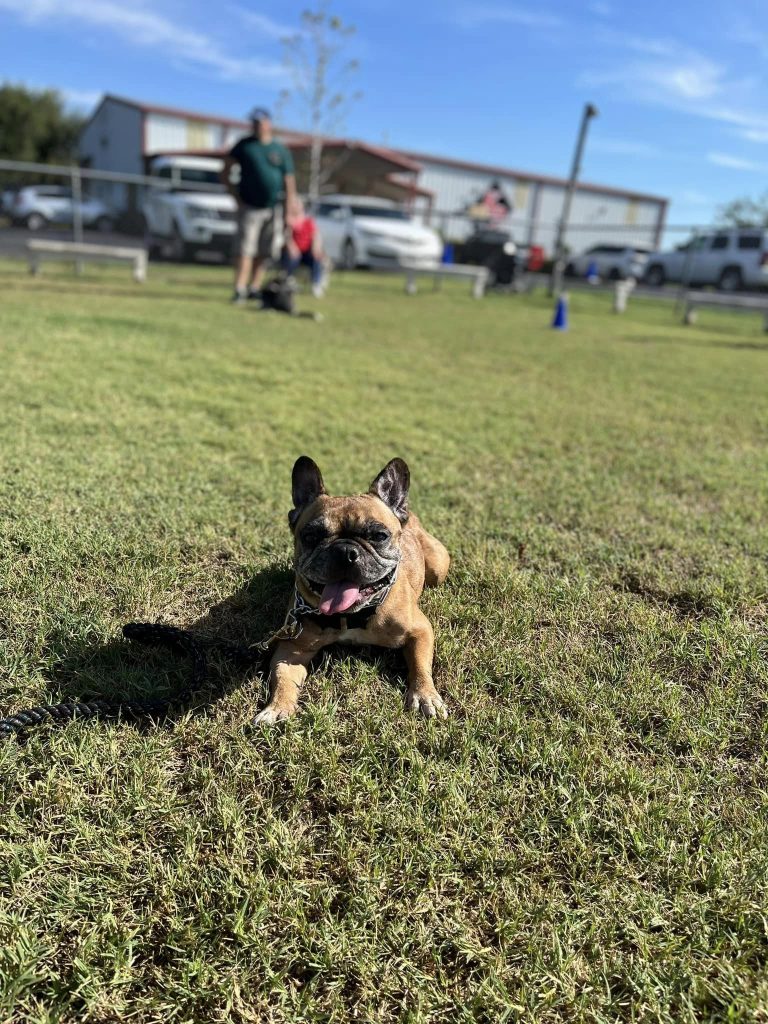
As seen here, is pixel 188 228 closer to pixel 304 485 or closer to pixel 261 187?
pixel 261 187

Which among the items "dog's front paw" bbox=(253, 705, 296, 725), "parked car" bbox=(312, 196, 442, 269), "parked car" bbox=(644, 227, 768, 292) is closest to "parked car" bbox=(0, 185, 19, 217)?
"parked car" bbox=(312, 196, 442, 269)

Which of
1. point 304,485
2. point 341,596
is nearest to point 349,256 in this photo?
point 304,485

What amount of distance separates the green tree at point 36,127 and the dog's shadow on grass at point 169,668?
51.2 meters

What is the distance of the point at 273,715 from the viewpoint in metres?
2.14

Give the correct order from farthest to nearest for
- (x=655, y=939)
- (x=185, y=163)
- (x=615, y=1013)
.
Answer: (x=185, y=163), (x=655, y=939), (x=615, y=1013)

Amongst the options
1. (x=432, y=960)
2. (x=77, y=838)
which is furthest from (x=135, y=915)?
(x=432, y=960)

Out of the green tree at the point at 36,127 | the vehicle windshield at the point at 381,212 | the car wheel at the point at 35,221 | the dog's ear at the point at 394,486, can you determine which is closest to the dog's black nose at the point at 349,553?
the dog's ear at the point at 394,486

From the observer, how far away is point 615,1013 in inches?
55.7

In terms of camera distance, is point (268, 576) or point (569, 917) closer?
point (569, 917)

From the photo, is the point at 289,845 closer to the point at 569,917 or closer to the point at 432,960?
the point at 432,960

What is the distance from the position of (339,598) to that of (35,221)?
1330 inches

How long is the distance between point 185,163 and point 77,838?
72.1ft

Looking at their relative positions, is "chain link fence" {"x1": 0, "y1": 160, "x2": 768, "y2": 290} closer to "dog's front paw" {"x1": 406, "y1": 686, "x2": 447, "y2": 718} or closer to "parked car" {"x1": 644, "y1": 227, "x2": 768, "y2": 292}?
"parked car" {"x1": 644, "y1": 227, "x2": 768, "y2": 292}

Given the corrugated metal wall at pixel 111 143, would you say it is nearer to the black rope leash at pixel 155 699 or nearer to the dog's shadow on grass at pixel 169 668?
the dog's shadow on grass at pixel 169 668
